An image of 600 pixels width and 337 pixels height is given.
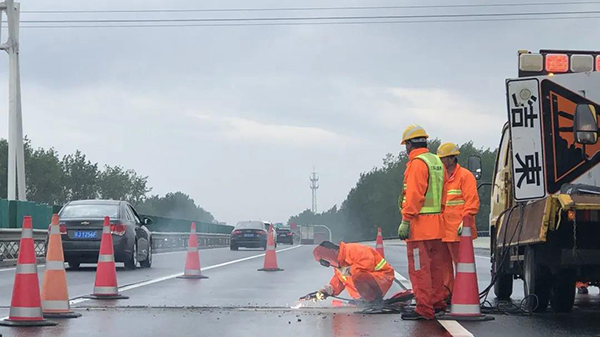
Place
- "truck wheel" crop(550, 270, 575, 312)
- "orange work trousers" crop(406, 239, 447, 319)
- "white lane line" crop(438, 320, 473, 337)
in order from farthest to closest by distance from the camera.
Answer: "truck wheel" crop(550, 270, 575, 312), "orange work trousers" crop(406, 239, 447, 319), "white lane line" crop(438, 320, 473, 337)

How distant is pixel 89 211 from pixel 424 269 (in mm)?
13401

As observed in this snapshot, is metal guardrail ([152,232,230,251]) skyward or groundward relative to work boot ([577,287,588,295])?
skyward

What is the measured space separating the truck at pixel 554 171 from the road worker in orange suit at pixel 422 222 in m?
0.95

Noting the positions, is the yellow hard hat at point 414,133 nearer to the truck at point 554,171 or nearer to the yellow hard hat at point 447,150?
the truck at point 554,171

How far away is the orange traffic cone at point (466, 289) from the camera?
33.6 feet

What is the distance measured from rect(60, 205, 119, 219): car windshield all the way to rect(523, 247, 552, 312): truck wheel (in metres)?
12.7

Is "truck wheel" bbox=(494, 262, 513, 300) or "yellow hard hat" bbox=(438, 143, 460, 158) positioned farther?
"truck wheel" bbox=(494, 262, 513, 300)

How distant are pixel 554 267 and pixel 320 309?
2664 mm

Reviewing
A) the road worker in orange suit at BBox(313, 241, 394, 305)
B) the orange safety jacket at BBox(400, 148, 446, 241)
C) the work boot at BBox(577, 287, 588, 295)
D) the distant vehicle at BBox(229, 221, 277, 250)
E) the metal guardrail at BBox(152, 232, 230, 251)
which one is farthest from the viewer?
the distant vehicle at BBox(229, 221, 277, 250)

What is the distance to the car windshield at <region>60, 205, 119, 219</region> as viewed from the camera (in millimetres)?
22281

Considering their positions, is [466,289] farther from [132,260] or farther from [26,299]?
[132,260]

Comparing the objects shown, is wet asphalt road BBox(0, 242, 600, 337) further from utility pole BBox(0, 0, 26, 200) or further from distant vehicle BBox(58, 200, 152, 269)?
utility pole BBox(0, 0, 26, 200)

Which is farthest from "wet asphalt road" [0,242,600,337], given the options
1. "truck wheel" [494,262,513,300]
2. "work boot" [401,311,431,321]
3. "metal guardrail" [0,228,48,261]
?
"metal guardrail" [0,228,48,261]

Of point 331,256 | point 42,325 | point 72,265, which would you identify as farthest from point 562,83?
point 72,265
